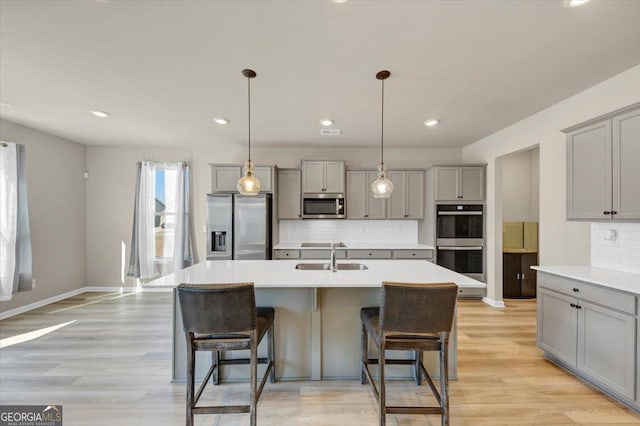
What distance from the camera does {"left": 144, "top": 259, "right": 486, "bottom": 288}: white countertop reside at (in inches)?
75.5

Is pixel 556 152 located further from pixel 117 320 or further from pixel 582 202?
pixel 117 320

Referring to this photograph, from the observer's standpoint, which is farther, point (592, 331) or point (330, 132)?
point (330, 132)

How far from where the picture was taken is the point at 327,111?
319 centimetres

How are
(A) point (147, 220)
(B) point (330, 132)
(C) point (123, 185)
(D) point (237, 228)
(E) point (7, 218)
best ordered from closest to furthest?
(E) point (7, 218) → (B) point (330, 132) → (D) point (237, 228) → (A) point (147, 220) → (C) point (123, 185)

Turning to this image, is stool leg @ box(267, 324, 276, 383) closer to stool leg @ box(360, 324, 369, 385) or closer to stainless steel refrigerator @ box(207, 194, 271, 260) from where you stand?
stool leg @ box(360, 324, 369, 385)

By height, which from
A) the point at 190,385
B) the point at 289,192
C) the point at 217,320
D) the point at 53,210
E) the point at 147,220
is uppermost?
the point at 289,192

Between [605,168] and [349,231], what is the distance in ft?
10.8

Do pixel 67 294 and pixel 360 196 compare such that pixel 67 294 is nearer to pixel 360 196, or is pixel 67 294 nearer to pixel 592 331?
pixel 360 196

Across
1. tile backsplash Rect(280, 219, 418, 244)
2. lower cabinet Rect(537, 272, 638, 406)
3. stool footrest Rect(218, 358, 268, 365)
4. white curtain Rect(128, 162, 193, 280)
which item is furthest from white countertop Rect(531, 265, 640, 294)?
white curtain Rect(128, 162, 193, 280)

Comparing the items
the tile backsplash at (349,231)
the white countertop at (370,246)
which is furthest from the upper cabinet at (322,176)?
the white countertop at (370,246)

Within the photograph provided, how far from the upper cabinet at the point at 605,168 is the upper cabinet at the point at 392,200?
2.20 m

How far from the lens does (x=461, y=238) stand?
426 centimetres

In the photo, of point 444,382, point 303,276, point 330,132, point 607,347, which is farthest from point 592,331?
point 330,132

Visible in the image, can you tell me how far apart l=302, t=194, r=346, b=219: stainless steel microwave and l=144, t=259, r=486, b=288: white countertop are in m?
1.99
